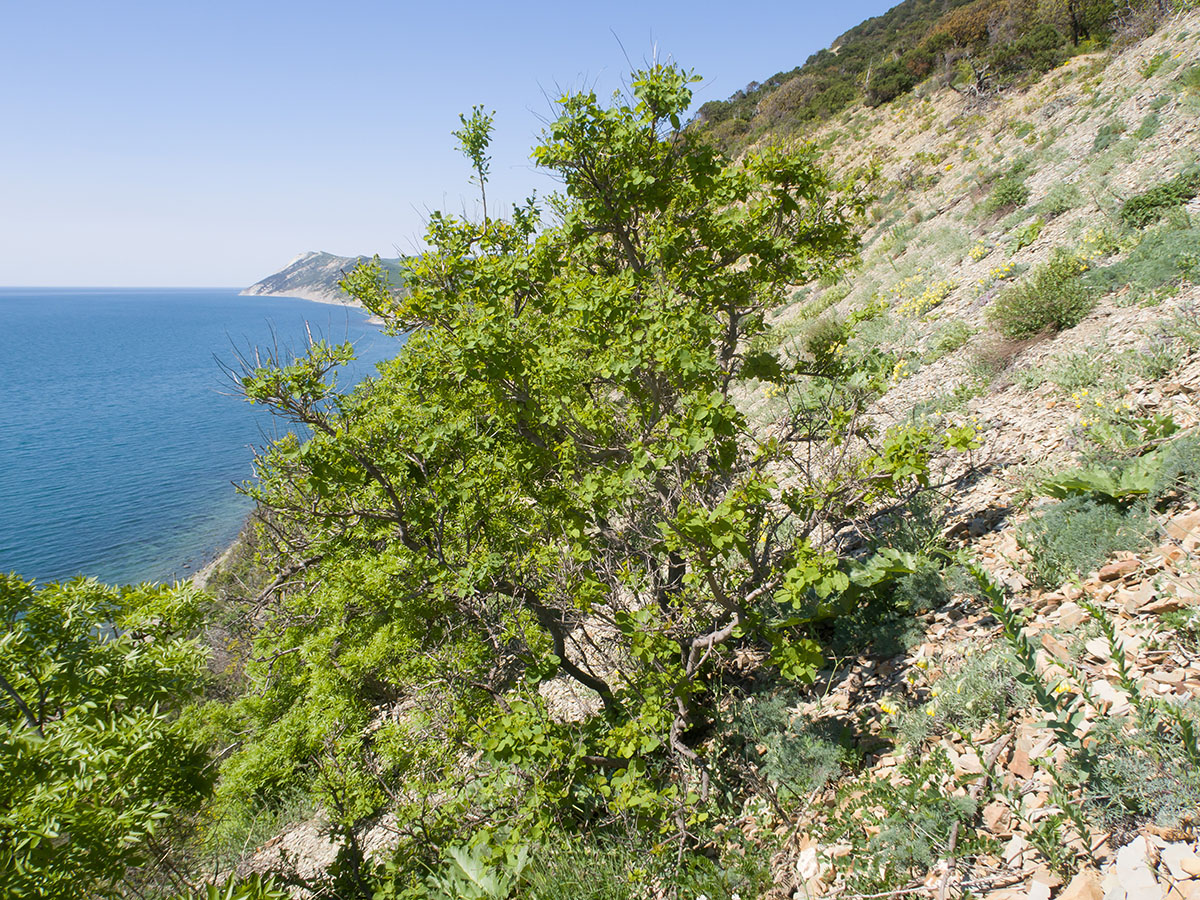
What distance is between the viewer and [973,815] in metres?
2.89

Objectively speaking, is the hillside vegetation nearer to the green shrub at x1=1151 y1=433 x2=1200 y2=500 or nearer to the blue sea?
the green shrub at x1=1151 y1=433 x2=1200 y2=500

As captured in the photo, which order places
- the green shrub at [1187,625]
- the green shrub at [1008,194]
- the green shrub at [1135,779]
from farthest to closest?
1. the green shrub at [1008,194]
2. the green shrub at [1187,625]
3. the green shrub at [1135,779]

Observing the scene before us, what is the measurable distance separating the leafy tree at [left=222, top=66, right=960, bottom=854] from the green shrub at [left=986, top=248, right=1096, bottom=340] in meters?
3.30

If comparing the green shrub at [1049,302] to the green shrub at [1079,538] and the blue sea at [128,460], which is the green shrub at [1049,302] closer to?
the green shrub at [1079,538]

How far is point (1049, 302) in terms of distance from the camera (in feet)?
23.5

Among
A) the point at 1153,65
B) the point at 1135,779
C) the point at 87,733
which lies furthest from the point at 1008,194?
the point at 87,733

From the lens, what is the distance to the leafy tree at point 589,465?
3.96 m

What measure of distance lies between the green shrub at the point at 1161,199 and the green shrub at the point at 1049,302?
A: 83cm

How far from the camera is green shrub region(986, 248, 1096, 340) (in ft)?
22.7

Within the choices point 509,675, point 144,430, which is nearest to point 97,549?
point 144,430

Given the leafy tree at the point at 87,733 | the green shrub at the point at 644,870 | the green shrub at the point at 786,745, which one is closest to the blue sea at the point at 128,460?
the leafy tree at the point at 87,733

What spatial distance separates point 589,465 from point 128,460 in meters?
43.1

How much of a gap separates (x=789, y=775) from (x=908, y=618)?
5.20 ft

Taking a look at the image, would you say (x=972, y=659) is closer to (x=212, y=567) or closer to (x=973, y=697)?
(x=973, y=697)
